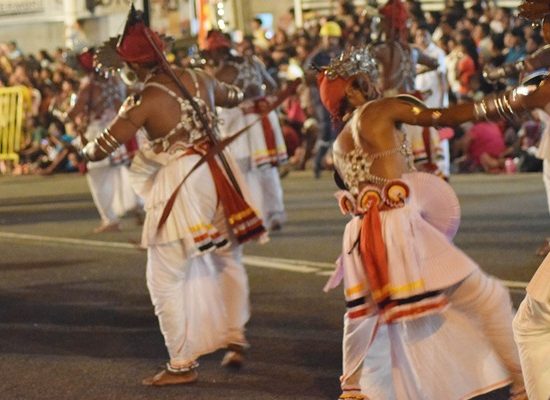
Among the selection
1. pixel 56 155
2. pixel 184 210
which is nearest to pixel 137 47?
pixel 184 210

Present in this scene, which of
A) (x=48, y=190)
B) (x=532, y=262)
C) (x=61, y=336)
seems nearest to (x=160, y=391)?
(x=61, y=336)

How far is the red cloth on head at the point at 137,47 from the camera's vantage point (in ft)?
25.3

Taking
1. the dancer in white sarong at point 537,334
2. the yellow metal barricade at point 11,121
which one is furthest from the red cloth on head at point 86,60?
the yellow metal barricade at point 11,121

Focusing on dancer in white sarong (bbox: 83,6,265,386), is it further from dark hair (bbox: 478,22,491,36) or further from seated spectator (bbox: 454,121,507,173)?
dark hair (bbox: 478,22,491,36)

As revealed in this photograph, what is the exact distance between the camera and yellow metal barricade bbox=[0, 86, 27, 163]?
25.9 metres

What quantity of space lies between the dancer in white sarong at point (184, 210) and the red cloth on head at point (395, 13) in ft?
15.9

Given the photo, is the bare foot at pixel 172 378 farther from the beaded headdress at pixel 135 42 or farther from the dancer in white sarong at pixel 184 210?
the beaded headdress at pixel 135 42

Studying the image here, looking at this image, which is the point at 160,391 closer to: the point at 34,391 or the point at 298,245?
the point at 34,391

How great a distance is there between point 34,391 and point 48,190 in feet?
44.7

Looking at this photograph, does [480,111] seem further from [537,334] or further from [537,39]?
[537,39]

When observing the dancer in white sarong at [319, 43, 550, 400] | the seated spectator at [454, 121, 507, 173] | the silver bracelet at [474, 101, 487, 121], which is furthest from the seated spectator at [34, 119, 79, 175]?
the silver bracelet at [474, 101, 487, 121]

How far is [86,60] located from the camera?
14.5m

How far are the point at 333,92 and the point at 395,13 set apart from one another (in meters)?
6.09

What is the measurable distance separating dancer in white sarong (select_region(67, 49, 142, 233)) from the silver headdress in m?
7.96
